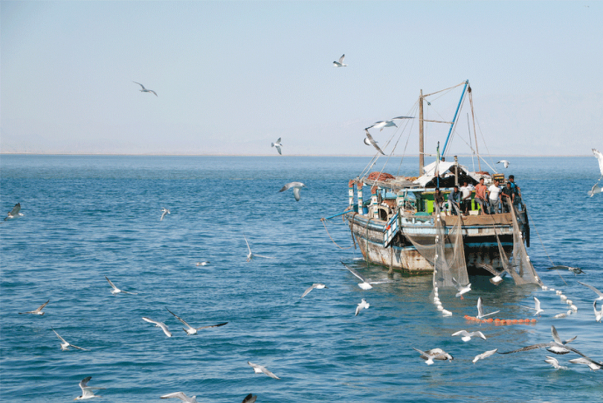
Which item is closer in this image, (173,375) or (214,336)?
(173,375)

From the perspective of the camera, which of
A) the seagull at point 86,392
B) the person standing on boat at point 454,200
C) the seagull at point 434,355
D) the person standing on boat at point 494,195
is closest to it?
the seagull at point 86,392

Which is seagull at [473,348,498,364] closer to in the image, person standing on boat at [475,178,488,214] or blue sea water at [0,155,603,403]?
blue sea water at [0,155,603,403]

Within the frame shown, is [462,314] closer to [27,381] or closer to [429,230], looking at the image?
[429,230]

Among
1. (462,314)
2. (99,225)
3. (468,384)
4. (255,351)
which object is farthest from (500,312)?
(99,225)

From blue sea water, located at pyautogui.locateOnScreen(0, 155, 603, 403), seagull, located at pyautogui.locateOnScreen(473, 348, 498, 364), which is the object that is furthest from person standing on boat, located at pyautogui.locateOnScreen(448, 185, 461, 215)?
seagull, located at pyautogui.locateOnScreen(473, 348, 498, 364)

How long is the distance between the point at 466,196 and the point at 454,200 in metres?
0.55

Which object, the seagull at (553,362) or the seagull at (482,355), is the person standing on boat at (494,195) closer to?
the seagull at (553,362)

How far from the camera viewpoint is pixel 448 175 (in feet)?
100

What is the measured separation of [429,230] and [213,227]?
97.5ft

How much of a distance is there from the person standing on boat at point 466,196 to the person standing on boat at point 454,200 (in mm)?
275

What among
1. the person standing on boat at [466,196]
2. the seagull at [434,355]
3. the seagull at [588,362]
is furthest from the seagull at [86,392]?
the person standing on boat at [466,196]

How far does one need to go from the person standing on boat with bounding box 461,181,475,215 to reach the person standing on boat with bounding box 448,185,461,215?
0.28 metres

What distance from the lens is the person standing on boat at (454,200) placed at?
27.6m

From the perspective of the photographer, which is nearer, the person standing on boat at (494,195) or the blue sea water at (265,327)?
the blue sea water at (265,327)
